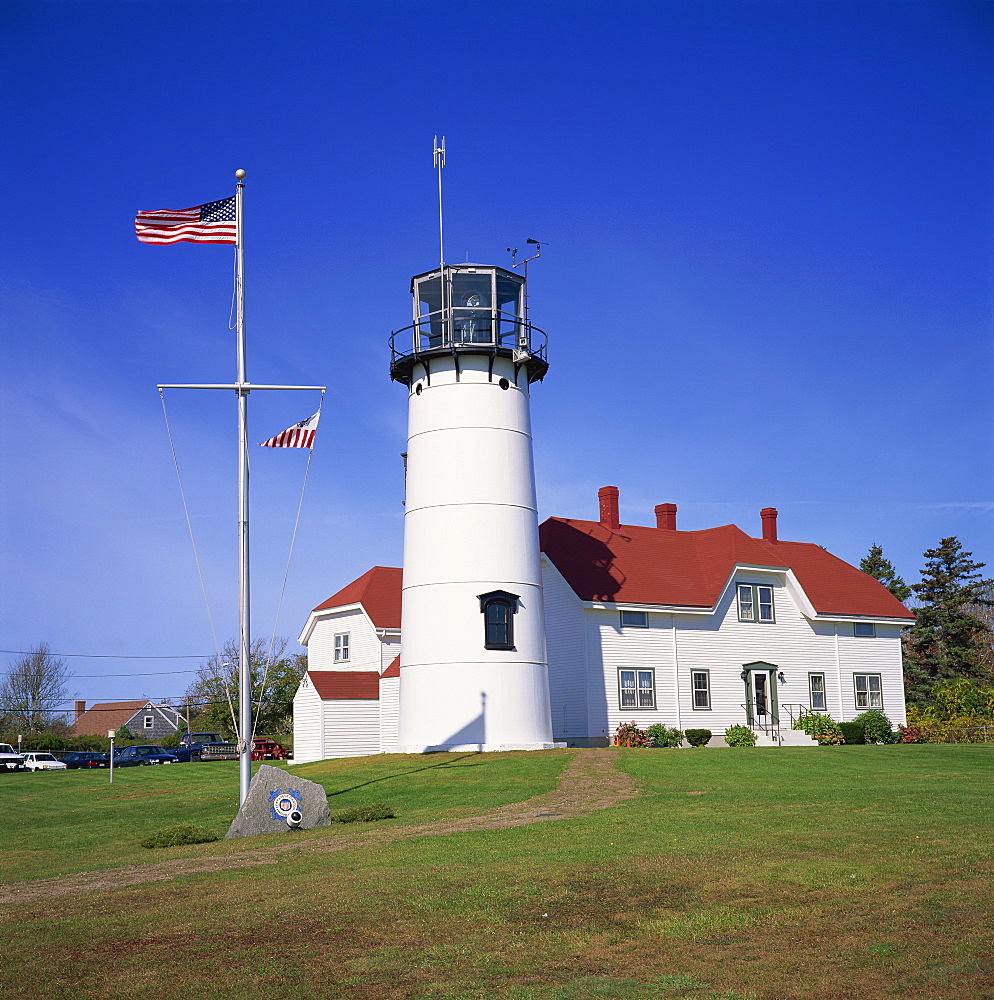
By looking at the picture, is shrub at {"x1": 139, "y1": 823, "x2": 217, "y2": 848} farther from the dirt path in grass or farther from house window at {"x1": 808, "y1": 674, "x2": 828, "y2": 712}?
house window at {"x1": 808, "y1": 674, "x2": 828, "y2": 712}

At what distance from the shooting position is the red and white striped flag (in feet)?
67.3

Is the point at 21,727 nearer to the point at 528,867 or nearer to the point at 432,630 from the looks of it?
the point at 432,630

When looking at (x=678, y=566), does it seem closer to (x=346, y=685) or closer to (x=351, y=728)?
(x=346, y=685)

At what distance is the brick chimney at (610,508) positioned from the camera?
132ft

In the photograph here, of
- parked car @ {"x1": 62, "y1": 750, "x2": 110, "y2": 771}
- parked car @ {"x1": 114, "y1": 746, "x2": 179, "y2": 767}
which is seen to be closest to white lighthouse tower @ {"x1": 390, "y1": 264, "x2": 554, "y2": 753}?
parked car @ {"x1": 114, "y1": 746, "x2": 179, "y2": 767}

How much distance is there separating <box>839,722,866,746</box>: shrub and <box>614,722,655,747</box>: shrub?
7196mm

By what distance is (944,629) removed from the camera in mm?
55594

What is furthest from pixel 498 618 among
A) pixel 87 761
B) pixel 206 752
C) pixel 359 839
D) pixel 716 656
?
pixel 87 761

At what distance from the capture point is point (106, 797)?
27094mm

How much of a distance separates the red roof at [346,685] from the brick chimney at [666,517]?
42.5 ft

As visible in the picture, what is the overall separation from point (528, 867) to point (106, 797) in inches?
749

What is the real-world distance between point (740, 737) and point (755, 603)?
564 centimetres

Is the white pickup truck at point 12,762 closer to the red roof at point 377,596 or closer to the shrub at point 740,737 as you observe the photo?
the red roof at point 377,596

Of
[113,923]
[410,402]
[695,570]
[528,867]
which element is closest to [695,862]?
[528,867]
